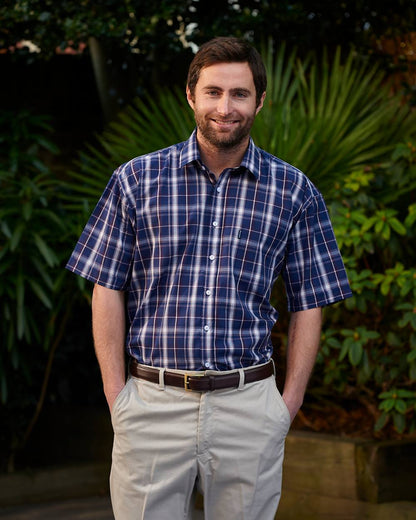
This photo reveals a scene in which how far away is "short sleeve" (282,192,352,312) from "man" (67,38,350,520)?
0.03m

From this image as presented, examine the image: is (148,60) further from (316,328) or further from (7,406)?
(316,328)

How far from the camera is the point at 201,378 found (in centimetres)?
221

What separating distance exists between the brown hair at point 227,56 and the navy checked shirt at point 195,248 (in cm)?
18

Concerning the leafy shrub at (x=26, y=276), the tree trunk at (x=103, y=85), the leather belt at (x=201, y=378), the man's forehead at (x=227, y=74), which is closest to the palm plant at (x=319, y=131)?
the leafy shrub at (x=26, y=276)

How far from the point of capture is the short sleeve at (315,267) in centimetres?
244

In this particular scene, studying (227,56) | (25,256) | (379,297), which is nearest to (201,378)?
(227,56)

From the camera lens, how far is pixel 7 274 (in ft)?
14.8

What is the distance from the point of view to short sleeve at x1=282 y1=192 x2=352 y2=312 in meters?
2.44

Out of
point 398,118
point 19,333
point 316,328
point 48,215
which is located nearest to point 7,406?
point 19,333

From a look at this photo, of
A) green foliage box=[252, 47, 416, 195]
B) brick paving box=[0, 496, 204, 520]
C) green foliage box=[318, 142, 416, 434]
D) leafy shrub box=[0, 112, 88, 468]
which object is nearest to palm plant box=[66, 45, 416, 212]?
green foliage box=[252, 47, 416, 195]

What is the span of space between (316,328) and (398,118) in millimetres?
2257

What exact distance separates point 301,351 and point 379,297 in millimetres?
1617

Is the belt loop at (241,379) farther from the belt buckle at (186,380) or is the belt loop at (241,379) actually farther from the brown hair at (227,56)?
the brown hair at (227,56)

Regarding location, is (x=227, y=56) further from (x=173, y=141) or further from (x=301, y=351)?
(x=173, y=141)
